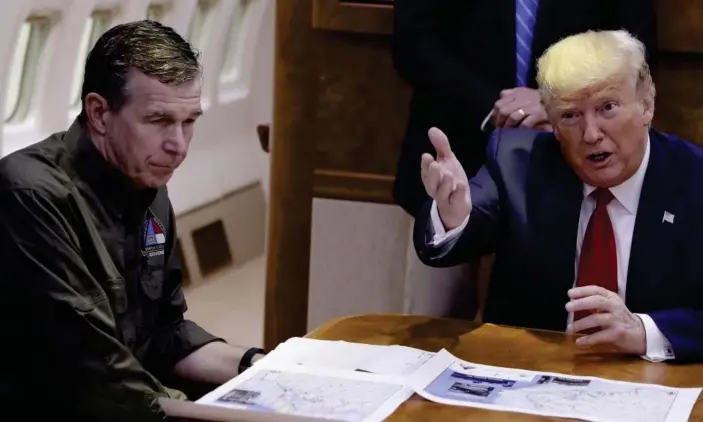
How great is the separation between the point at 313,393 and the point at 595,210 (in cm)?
82

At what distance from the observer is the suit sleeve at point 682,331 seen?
240 centimetres

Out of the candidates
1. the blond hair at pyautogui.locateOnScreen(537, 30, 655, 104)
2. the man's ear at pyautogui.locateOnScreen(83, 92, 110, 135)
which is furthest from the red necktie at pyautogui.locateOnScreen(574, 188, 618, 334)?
the man's ear at pyautogui.locateOnScreen(83, 92, 110, 135)

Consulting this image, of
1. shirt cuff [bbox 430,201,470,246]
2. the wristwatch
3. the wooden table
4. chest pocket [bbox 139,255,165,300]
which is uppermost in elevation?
shirt cuff [bbox 430,201,470,246]

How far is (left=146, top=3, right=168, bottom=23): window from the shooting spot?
5.62 metres

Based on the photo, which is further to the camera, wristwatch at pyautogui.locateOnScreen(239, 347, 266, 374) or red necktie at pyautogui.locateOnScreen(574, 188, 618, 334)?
red necktie at pyautogui.locateOnScreen(574, 188, 618, 334)

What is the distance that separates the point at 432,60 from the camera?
3119 mm

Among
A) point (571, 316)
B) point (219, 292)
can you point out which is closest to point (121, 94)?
point (571, 316)

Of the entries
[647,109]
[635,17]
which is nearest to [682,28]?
[635,17]

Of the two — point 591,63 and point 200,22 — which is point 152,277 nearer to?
point 591,63

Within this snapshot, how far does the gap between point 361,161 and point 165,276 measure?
4.17 ft

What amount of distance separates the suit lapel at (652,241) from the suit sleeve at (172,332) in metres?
0.83

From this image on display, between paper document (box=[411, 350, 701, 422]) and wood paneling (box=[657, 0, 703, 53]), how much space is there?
1.42 meters

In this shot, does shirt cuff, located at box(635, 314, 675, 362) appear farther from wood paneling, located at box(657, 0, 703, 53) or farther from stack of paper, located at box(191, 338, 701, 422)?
wood paneling, located at box(657, 0, 703, 53)

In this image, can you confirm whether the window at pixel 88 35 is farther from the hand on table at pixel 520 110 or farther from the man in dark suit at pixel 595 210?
the man in dark suit at pixel 595 210
